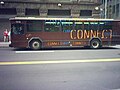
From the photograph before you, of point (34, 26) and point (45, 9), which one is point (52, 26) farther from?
point (45, 9)

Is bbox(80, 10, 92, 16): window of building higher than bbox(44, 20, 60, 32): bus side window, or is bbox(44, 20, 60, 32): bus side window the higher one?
bbox(80, 10, 92, 16): window of building

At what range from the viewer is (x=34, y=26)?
66.6ft

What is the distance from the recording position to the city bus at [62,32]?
20.1 m

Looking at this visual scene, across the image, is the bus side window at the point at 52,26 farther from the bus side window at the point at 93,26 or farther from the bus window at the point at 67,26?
the bus side window at the point at 93,26

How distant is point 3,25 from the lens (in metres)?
33.0

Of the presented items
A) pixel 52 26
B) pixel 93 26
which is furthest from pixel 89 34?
pixel 52 26

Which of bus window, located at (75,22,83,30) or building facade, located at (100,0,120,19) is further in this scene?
building facade, located at (100,0,120,19)

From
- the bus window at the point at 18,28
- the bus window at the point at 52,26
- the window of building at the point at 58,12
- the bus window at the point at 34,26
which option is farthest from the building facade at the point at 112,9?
the bus window at the point at 18,28

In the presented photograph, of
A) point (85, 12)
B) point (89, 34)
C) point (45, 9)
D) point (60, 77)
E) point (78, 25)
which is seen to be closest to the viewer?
point (60, 77)

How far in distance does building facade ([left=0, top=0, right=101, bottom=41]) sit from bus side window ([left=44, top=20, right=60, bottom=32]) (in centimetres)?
1290

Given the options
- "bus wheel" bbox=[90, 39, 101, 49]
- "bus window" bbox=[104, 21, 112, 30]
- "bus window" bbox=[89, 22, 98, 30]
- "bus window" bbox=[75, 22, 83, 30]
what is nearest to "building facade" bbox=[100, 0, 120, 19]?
"bus window" bbox=[104, 21, 112, 30]

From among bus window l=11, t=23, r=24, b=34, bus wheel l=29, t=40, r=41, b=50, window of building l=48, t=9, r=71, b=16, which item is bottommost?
bus wheel l=29, t=40, r=41, b=50

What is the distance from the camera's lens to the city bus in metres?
20.1

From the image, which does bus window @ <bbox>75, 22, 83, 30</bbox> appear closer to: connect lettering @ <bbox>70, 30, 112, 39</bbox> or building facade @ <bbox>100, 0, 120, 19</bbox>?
connect lettering @ <bbox>70, 30, 112, 39</bbox>
